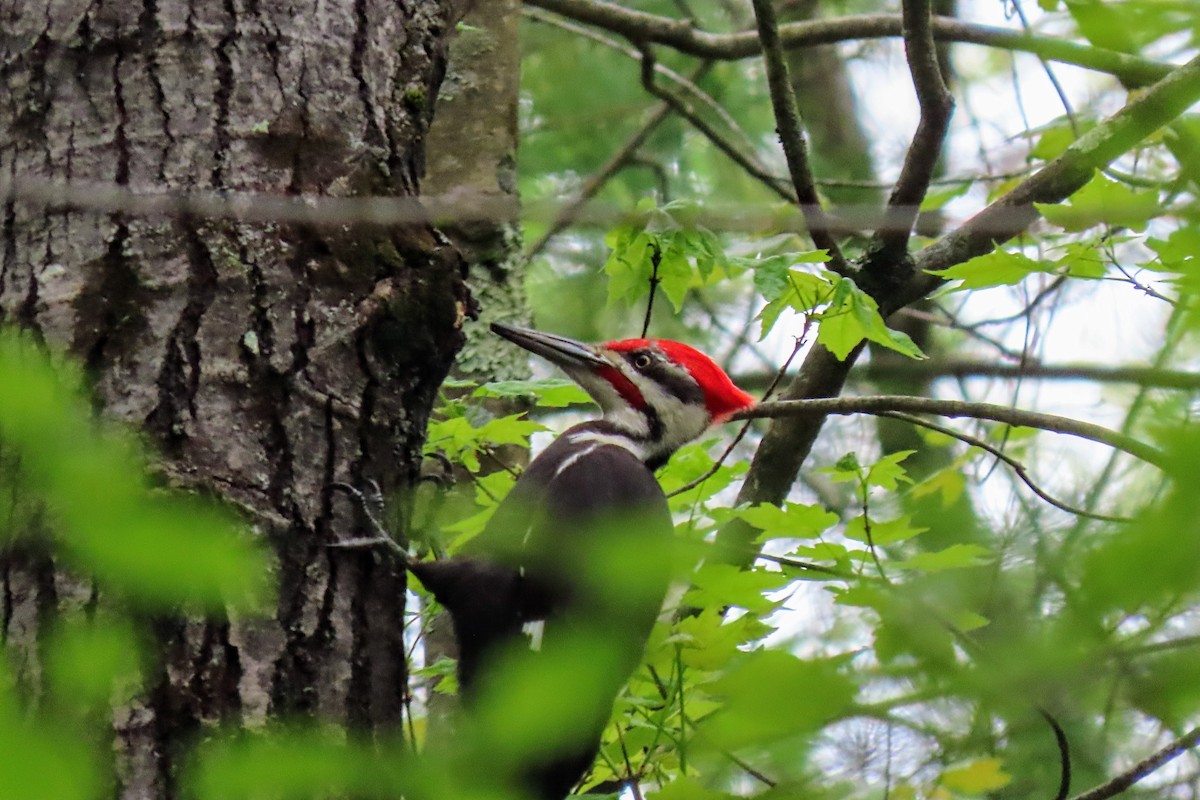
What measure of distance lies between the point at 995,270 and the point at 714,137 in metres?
1.58

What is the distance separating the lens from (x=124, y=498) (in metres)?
0.90

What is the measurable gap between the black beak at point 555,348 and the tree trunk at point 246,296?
0.76 m

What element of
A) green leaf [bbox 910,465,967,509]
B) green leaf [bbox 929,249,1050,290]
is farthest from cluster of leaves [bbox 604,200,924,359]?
green leaf [bbox 910,465,967,509]

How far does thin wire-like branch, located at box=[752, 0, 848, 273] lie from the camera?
258 centimetres

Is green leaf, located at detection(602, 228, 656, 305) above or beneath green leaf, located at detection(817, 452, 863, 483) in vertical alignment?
above

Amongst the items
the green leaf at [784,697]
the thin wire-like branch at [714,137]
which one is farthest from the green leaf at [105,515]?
the thin wire-like branch at [714,137]

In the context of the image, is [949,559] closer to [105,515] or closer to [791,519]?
[791,519]

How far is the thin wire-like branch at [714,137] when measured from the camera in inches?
138

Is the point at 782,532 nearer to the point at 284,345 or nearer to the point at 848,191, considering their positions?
the point at 284,345

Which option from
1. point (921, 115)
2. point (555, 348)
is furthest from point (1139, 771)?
point (555, 348)

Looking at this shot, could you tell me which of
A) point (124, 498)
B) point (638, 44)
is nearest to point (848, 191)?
point (638, 44)

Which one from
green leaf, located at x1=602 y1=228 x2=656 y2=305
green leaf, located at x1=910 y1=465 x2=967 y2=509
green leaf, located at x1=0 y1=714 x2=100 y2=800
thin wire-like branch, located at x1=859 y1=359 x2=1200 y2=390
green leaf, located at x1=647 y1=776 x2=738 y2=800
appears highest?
green leaf, located at x1=602 y1=228 x2=656 y2=305

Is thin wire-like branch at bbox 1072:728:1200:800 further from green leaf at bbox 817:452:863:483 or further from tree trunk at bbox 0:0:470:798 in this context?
tree trunk at bbox 0:0:470:798

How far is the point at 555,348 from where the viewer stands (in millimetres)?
2969
